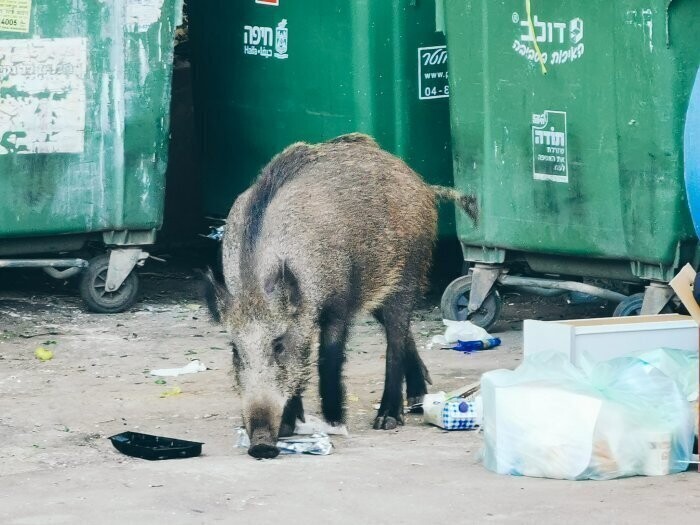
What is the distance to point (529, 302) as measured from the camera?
9.88 m

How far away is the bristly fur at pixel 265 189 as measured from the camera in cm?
659

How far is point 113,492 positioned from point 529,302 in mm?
4584

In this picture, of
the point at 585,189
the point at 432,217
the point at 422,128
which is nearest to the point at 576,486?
the point at 432,217

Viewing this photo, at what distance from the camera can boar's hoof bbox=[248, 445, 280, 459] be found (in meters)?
6.23

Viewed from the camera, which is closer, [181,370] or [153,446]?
[153,446]

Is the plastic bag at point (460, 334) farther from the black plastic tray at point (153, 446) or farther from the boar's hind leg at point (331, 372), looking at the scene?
the black plastic tray at point (153, 446)

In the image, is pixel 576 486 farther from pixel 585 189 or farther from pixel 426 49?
pixel 426 49

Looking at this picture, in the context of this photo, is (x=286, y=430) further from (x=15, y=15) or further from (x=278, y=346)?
(x=15, y=15)

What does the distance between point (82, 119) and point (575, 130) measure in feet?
9.26

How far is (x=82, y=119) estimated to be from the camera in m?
9.17

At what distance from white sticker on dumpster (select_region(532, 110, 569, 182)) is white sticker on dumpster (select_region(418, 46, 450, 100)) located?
3.33 ft

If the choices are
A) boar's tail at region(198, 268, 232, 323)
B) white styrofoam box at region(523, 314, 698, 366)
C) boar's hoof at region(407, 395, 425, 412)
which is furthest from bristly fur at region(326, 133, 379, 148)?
white styrofoam box at region(523, 314, 698, 366)

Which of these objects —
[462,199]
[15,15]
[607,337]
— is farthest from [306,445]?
[15,15]

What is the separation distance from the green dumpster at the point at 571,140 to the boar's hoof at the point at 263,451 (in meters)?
2.51
